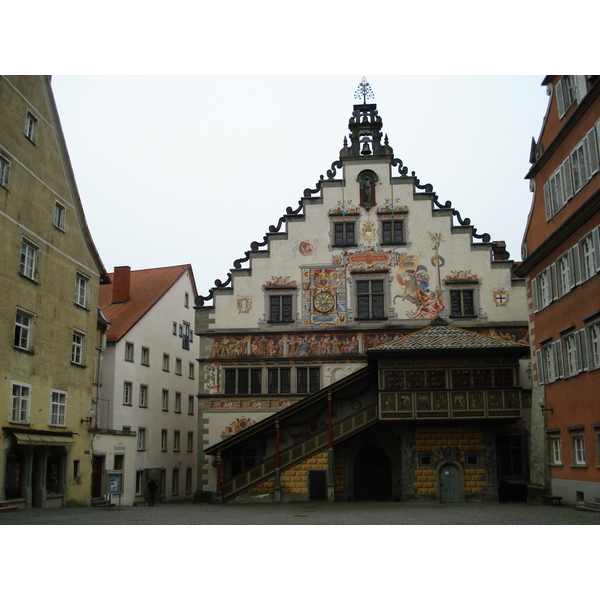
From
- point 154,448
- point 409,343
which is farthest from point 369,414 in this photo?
point 154,448

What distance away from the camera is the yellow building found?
849 inches

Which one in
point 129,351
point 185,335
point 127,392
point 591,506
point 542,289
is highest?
point 185,335

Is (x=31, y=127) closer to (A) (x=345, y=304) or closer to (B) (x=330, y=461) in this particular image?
(A) (x=345, y=304)

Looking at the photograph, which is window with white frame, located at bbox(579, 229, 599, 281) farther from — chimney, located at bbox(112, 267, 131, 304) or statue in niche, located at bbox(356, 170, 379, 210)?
chimney, located at bbox(112, 267, 131, 304)

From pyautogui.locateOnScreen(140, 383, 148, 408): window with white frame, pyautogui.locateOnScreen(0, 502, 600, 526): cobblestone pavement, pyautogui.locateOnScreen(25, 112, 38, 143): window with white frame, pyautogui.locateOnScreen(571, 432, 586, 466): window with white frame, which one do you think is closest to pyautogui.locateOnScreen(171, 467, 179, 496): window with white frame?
pyautogui.locateOnScreen(140, 383, 148, 408): window with white frame

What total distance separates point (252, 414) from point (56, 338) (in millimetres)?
9451

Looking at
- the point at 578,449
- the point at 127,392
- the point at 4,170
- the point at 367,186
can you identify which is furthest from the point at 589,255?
the point at 127,392

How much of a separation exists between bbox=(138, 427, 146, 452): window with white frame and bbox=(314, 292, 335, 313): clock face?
449 inches

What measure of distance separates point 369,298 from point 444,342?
551cm

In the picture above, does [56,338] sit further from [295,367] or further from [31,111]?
[295,367]

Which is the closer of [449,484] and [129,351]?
[449,484]

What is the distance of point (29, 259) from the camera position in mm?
22938

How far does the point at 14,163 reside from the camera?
22.0 m

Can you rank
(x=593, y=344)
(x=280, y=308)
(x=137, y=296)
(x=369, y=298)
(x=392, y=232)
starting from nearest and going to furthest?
(x=593, y=344) < (x=369, y=298) < (x=280, y=308) < (x=392, y=232) < (x=137, y=296)
